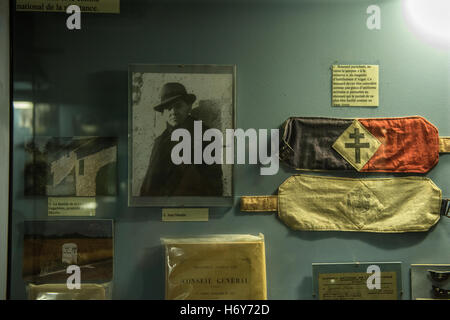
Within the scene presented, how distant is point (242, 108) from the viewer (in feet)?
4.10

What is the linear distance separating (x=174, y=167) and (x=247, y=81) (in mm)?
410

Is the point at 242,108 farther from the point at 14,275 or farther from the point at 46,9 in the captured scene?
the point at 14,275

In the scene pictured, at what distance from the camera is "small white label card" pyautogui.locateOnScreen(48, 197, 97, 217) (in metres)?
1.23

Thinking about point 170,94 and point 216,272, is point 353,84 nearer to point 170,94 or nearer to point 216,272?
point 170,94

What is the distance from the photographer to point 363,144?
126 cm

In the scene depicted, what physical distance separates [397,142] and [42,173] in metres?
1.29

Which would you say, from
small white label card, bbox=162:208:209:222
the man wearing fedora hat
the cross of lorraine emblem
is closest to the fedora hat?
the man wearing fedora hat

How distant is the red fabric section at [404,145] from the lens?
1.26 meters

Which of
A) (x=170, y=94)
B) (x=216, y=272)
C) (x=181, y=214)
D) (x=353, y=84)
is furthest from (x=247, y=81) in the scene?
(x=216, y=272)

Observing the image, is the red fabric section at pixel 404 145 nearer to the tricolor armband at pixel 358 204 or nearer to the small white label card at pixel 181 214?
the tricolor armband at pixel 358 204

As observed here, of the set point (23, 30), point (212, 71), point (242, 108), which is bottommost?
point (242, 108)

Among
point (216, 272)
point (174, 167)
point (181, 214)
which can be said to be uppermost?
point (174, 167)
